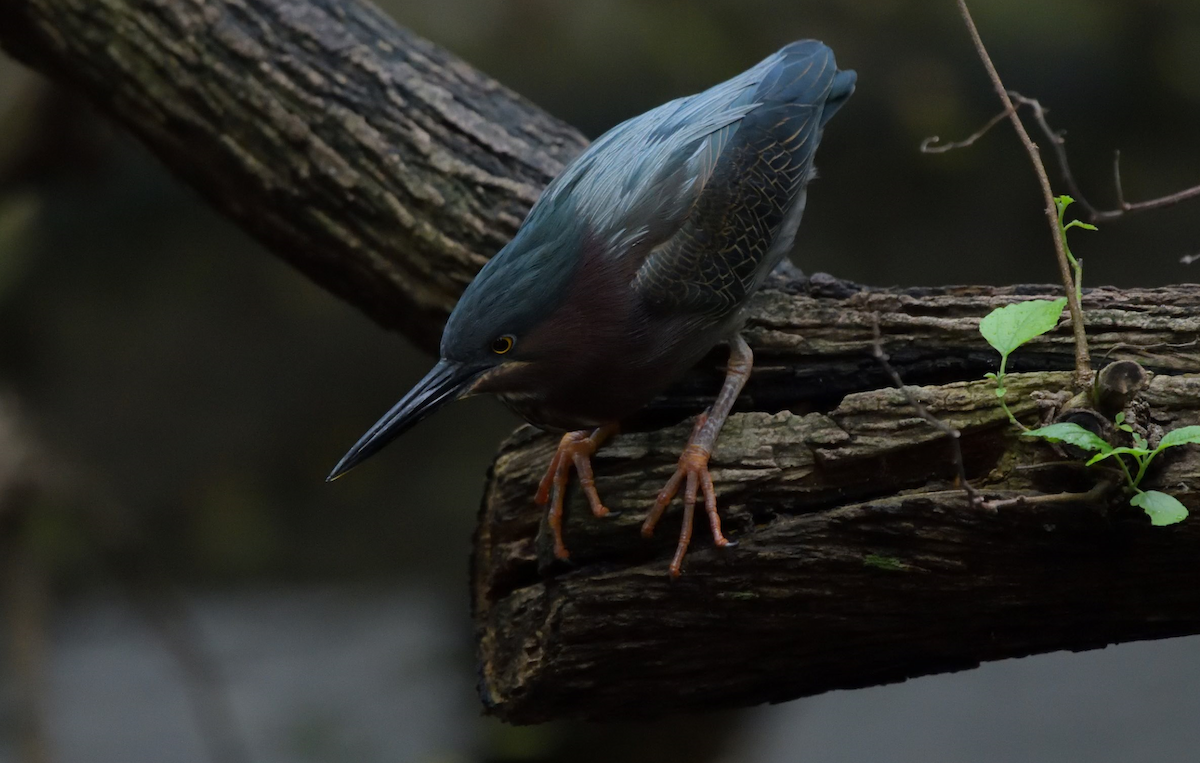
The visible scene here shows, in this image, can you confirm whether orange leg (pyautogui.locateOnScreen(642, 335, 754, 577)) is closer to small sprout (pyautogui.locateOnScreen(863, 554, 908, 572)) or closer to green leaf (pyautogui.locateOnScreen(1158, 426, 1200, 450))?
small sprout (pyautogui.locateOnScreen(863, 554, 908, 572))

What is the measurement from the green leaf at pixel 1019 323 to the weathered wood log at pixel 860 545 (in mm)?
149

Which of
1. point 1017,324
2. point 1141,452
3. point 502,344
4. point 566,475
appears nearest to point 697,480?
point 566,475

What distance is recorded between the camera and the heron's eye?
5.88ft

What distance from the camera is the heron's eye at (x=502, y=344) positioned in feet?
5.88

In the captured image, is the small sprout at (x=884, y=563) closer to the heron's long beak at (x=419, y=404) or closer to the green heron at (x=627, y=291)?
the green heron at (x=627, y=291)

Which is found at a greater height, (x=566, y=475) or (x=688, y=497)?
(x=688, y=497)

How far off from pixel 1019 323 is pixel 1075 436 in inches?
8.5

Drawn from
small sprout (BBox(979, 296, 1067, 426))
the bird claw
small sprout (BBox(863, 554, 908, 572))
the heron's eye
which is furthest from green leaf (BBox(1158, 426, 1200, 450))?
the heron's eye

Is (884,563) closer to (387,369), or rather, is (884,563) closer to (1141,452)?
(1141,452)

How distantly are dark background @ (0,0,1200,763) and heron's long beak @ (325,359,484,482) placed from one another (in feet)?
8.84

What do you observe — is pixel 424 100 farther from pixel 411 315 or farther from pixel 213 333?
pixel 213 333

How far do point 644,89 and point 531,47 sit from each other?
554mm

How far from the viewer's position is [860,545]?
1678mm

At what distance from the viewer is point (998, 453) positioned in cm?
167
